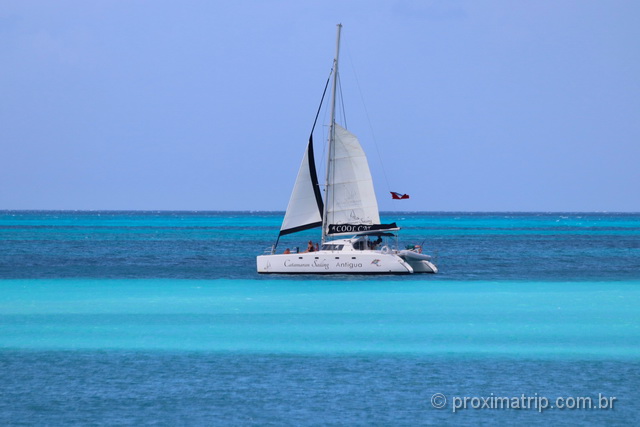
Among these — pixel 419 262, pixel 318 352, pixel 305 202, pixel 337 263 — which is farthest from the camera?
pixel 419 262

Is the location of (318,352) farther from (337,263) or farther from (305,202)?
(305,202)

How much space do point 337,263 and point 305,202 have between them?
4.25 metres

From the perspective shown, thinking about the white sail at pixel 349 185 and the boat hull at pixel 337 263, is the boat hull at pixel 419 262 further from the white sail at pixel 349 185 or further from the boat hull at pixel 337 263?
the white sail at pixel 349 185

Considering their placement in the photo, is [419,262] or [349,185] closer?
[349,185]

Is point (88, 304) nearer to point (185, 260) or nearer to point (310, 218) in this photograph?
point (310, 218)

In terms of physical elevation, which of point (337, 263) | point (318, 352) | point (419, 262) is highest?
point (337, 263)

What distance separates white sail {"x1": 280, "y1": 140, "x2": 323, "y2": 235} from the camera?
5200 centimetres

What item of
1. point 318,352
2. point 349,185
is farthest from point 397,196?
point 318,352

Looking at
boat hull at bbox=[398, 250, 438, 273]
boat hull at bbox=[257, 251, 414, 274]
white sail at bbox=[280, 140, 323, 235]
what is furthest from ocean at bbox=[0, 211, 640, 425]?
boat hull at bbox=[398, 250, 438, 273]

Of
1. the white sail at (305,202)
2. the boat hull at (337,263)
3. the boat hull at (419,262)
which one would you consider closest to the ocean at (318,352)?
the boat hull at (337,263)

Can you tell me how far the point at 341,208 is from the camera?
51.9m

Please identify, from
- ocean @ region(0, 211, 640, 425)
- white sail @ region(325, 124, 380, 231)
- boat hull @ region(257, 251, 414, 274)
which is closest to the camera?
ocean @ region(0, 211, 640, 425)

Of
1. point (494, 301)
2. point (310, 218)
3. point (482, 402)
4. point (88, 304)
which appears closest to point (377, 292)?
point (494, 301)

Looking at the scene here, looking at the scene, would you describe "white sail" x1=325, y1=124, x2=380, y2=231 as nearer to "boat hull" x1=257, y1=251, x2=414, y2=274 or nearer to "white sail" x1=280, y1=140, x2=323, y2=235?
"white sail" x1=280, y1=140, x2=323, y2=235
